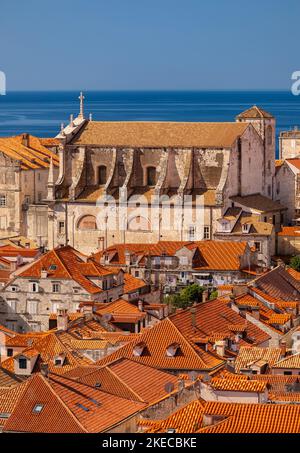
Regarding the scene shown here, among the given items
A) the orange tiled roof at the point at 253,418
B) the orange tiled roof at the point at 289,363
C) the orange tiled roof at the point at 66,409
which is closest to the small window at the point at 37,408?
the orange tiled roof at the point at 66,409

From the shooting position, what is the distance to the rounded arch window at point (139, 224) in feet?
285

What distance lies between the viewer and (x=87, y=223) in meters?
88.3

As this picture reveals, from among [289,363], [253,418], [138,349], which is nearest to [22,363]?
[138,349]

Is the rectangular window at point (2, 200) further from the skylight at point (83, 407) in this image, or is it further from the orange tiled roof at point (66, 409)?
the skylight at point (83, 407)

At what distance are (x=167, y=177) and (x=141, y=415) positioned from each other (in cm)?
4978

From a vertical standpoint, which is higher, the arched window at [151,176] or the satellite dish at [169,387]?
the arched window at [151,176]

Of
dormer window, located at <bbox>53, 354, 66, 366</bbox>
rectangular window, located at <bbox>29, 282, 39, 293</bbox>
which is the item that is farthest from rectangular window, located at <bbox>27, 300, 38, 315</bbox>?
dormer window, located at <bbox>53, 354, 66, 366</bbox>

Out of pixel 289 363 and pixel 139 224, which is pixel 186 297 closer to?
pixel 139 224

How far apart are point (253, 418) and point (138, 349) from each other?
16.9 meters

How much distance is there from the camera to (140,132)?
91.8 metres

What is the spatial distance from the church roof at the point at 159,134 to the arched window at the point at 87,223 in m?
4.31

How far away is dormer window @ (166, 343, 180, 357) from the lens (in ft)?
171

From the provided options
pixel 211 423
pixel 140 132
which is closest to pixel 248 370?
pixel 211 423
